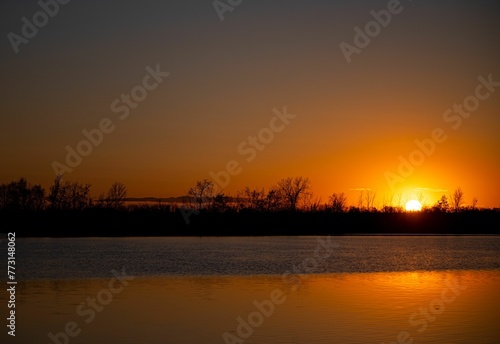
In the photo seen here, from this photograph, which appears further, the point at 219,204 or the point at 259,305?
the point at 219,204

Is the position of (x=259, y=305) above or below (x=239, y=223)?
below

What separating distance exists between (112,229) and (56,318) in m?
99.1

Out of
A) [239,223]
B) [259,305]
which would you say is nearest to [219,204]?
[239,223]

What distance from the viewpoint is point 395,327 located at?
725 inches

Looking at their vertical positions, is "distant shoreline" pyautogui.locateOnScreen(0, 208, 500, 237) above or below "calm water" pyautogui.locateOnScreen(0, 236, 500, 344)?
above

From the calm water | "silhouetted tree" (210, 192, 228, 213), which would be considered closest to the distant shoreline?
"silhouetted tree" (210, 192, 228, 213)

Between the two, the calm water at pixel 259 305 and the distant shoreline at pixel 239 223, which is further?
the distant shoreline at pixel 239 223

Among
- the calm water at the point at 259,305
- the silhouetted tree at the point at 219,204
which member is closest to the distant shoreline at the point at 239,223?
the silhouetted tree at the point at 219,204

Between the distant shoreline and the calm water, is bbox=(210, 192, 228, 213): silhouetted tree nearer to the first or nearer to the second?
the distant shoreline

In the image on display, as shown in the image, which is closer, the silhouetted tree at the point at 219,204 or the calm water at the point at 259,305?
the calm water at the point at 259,305

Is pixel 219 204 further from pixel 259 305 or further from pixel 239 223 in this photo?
pixel 259 305

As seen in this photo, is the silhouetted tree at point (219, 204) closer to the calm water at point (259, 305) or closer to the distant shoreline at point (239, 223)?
the distant shoreline at point (239, 223)

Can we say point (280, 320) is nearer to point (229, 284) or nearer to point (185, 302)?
point (185, 302)

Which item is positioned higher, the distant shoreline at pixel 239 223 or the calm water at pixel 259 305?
the distant shoreline at pixel 239 223
